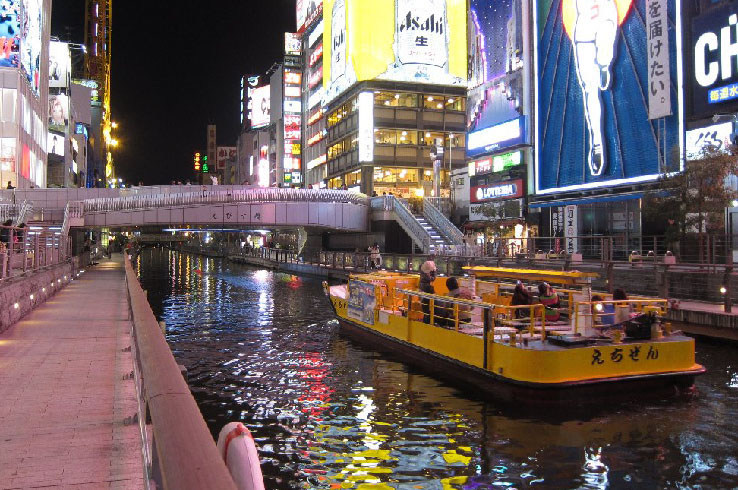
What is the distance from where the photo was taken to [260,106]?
481ft

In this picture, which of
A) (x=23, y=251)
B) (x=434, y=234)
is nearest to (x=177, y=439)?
(x=23, y=251)

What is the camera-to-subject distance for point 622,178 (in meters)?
42.1

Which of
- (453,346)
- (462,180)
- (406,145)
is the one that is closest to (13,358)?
(453,346)

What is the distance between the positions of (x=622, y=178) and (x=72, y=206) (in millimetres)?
36904

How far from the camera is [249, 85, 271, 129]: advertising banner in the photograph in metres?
144

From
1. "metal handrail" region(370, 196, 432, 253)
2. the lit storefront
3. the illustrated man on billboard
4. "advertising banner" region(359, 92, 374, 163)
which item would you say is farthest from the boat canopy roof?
"advertising banner" region(359, 92, 374, 163)

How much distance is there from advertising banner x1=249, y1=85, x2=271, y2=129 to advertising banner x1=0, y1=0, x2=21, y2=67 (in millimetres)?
87603

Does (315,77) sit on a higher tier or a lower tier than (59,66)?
higher

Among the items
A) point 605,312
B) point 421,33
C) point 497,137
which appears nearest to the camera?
point 605,312

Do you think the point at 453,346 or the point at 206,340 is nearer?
the point at 453,346

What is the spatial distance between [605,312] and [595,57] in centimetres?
3533

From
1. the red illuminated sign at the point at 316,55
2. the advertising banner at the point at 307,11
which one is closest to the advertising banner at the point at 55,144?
the red illuminated sign at the point at 316,55

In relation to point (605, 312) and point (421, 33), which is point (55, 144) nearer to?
point (421, 33)

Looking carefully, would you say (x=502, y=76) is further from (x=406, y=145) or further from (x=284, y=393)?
(x=284, y=393)
